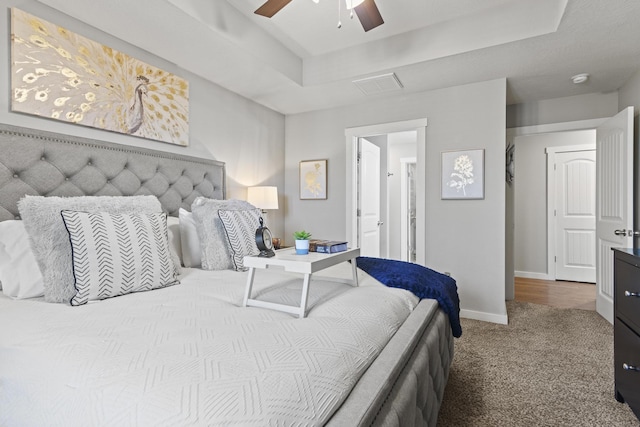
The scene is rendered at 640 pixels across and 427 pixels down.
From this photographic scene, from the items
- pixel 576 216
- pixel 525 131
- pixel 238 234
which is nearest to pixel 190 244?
pixel 238 234

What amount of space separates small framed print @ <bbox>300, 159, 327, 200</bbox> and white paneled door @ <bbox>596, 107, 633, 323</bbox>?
2813 millimetres

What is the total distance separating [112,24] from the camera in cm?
215

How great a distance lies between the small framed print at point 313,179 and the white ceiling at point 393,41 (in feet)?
3.01

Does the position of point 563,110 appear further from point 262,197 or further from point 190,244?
point 190,244

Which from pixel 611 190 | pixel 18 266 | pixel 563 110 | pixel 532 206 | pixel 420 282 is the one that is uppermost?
pixel 563 110

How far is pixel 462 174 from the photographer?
3.26 metres

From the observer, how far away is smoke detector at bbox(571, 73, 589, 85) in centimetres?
294

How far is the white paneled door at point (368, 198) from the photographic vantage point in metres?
3.98

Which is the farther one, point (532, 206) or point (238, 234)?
point (532, 206)

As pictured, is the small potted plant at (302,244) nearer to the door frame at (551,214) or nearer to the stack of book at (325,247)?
the stack of book at (325,247)

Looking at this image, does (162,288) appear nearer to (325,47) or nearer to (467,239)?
(325,47)

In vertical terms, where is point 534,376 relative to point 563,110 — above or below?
below

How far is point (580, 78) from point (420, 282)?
273cm

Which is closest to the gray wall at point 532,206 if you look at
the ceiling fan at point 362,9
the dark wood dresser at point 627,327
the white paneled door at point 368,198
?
the white paneled door at point 368,198
